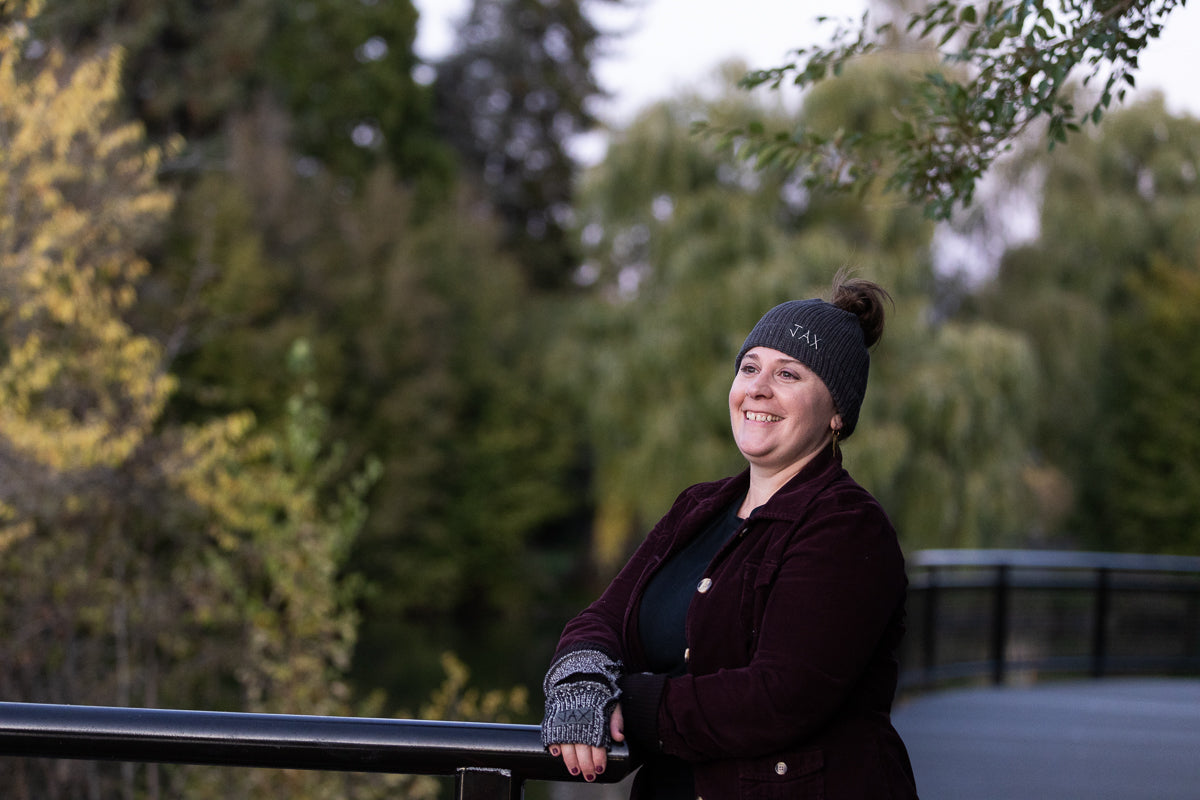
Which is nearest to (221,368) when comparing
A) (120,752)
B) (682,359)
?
(682,359)

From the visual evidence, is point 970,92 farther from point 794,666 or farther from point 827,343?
point 794,666

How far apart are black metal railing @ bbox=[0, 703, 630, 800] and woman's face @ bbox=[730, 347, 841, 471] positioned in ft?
1.78

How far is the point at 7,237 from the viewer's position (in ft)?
26.4

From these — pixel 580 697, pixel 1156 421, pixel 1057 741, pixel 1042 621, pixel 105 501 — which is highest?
pixel 1156 421

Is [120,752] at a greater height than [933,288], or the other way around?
A: [933,288]

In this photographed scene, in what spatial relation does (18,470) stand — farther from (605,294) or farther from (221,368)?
(221,368)

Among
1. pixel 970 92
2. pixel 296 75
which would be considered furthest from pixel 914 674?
pixel 296 75

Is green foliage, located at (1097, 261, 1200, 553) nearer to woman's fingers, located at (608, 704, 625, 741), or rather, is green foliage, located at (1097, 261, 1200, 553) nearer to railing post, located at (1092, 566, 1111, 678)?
railing post, located at (1092, 566, 1111, 678)

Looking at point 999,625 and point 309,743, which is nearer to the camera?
point 309,743

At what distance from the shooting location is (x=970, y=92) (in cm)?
336

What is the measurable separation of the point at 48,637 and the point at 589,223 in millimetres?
11590

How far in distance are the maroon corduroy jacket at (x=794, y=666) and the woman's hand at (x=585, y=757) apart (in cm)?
6

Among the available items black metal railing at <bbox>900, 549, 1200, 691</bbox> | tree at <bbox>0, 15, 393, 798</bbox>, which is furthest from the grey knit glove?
black metal railing at <bbox>900, 549, 1200, 691</bbox>

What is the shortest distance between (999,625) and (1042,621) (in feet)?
4.54
